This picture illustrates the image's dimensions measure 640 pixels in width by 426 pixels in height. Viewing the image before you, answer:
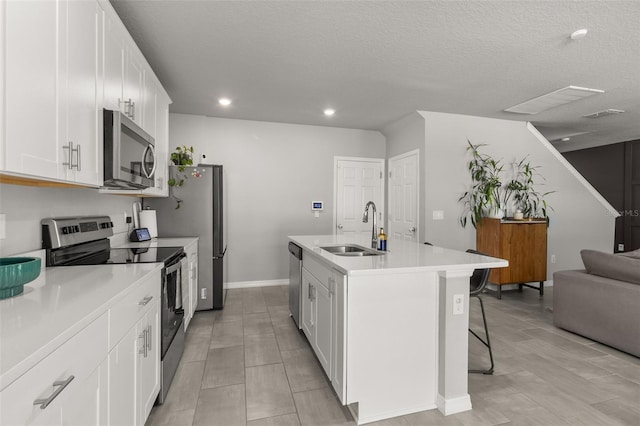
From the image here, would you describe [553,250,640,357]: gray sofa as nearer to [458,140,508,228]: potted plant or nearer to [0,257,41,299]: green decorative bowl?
[458,140,508,228]: potted plant

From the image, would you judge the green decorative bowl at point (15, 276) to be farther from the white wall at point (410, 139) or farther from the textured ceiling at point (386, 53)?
the white wall at point (410, 139)

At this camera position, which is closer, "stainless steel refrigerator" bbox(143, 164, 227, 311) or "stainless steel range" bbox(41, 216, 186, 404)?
"stainless steel range" bbox(41, 216, 186, 404)

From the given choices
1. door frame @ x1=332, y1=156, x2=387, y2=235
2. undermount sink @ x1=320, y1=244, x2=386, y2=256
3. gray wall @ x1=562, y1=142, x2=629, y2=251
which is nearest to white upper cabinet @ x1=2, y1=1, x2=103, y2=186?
undermount sink @ x1=320, y1=244, x2=386, y2=256

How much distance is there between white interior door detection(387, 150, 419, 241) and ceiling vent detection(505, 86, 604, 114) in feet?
4.58

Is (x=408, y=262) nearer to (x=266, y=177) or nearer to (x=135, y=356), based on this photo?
(x=135, y=356)

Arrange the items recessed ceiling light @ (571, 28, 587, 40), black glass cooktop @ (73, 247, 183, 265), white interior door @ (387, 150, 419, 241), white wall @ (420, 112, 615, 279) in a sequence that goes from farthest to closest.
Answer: white interior door @ (387, 150, 419, 241), white wall @ (420, 112, 615, 279), recessed ceiling light @ (571, 28, 587, 40), black glass cooktop @ (73, 247, 183, 265)

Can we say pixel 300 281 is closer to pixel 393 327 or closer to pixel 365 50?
pixel 393 327

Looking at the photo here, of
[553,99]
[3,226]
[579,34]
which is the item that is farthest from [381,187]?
[3,226]

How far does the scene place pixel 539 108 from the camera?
409cm

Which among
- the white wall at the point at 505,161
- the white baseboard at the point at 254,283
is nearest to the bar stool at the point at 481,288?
the white wall at the point at 505,161

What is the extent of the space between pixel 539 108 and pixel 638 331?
276 cm

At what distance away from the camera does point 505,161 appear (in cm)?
474

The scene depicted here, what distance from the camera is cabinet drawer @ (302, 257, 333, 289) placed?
212cm

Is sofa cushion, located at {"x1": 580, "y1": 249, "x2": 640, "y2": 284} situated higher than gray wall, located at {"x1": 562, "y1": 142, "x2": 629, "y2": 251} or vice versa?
gray wall, located at {"x1": 562, "y1": 142, "x2": 629, "y2": 251}
